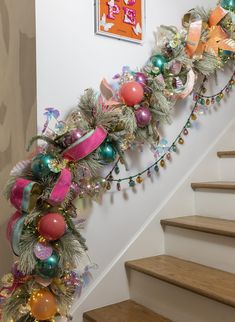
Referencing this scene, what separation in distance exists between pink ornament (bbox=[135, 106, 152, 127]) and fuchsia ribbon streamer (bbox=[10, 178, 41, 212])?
533 mm

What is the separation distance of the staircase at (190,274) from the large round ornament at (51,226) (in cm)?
54

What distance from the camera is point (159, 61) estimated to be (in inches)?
66.4

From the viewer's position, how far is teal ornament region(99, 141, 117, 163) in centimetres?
144

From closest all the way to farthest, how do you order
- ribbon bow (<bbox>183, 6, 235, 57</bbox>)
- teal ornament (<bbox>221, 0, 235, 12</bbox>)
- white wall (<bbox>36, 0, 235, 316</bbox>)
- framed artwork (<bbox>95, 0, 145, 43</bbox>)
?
white wall (<bbox>36, 0, 235, 316</bbox>) → framed artwork (<bbox>95, 0, 145, 43</bbox>) → ribbon bow (<bbox>183, 6, 235, 57</bbox>) → teal ornament (<bbox>221, 0, 235, 12</bbox>)

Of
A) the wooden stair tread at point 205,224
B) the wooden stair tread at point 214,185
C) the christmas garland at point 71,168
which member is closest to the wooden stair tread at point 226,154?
the wooden stair tread at point 214,185

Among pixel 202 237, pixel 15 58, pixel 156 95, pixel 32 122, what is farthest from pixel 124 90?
pixel 202 237

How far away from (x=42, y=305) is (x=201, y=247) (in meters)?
0.80

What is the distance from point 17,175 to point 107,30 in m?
0.80

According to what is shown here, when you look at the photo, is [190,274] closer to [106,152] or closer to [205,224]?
[205,224]

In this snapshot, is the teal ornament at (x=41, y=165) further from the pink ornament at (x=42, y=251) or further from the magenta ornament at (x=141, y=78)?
the magenta ornament at (x=141, y=78)

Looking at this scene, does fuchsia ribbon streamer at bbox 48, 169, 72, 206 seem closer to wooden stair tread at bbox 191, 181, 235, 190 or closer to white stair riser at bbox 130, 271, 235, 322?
white stair riser at bbox 130, 271, 235, 322

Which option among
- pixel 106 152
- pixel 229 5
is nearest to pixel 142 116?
pixel 106 152

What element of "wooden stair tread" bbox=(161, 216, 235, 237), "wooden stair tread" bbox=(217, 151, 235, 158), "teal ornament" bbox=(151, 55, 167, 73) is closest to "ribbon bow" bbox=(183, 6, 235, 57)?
"teal ornament" bbox=(151, 55, 167, 73)

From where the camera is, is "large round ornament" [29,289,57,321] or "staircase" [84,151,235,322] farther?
"staircase" [84,151,235,322]
